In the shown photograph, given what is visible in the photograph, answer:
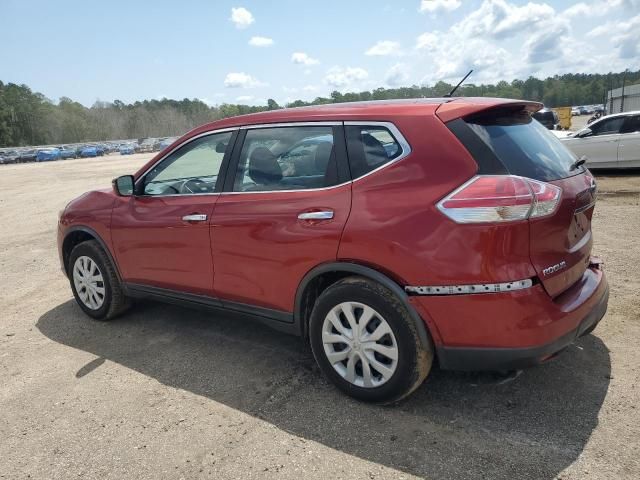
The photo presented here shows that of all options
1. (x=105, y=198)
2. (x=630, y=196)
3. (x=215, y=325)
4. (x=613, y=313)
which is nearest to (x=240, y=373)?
(x=215, y=325)

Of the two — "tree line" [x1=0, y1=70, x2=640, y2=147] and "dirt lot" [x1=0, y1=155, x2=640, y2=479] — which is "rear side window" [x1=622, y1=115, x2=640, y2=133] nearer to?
"dirt lot" [x1=0, y1=155, x2=640, y2=479]

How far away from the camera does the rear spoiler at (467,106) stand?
2824 mm

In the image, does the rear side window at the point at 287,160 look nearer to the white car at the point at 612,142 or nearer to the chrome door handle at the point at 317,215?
the chrome door handle at the point at 317,215

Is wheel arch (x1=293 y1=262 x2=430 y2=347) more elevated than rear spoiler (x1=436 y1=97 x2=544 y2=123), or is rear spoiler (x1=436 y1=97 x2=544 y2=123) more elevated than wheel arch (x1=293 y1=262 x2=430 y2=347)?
rear spoiler (x1=436 y1=97 x2=544 y2=123)

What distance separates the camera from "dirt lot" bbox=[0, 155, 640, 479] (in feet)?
8.56

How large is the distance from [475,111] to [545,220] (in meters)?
0.72

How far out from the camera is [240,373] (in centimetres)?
366

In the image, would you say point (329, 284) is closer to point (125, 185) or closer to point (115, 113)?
point (125, 185)

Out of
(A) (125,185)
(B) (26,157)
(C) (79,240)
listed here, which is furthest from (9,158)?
(A) (125,185)

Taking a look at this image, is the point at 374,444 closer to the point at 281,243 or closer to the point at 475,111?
the point at 281,243

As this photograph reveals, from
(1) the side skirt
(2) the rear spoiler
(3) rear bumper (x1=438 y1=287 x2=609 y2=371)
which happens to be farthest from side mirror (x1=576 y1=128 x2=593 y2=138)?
(1) the side skirt

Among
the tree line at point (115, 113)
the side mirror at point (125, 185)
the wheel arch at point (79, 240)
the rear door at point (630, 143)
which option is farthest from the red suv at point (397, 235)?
the tree line at point (115, 113)

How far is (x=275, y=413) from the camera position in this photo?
311 cm

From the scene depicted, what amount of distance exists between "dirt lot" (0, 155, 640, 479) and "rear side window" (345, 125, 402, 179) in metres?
1.47
